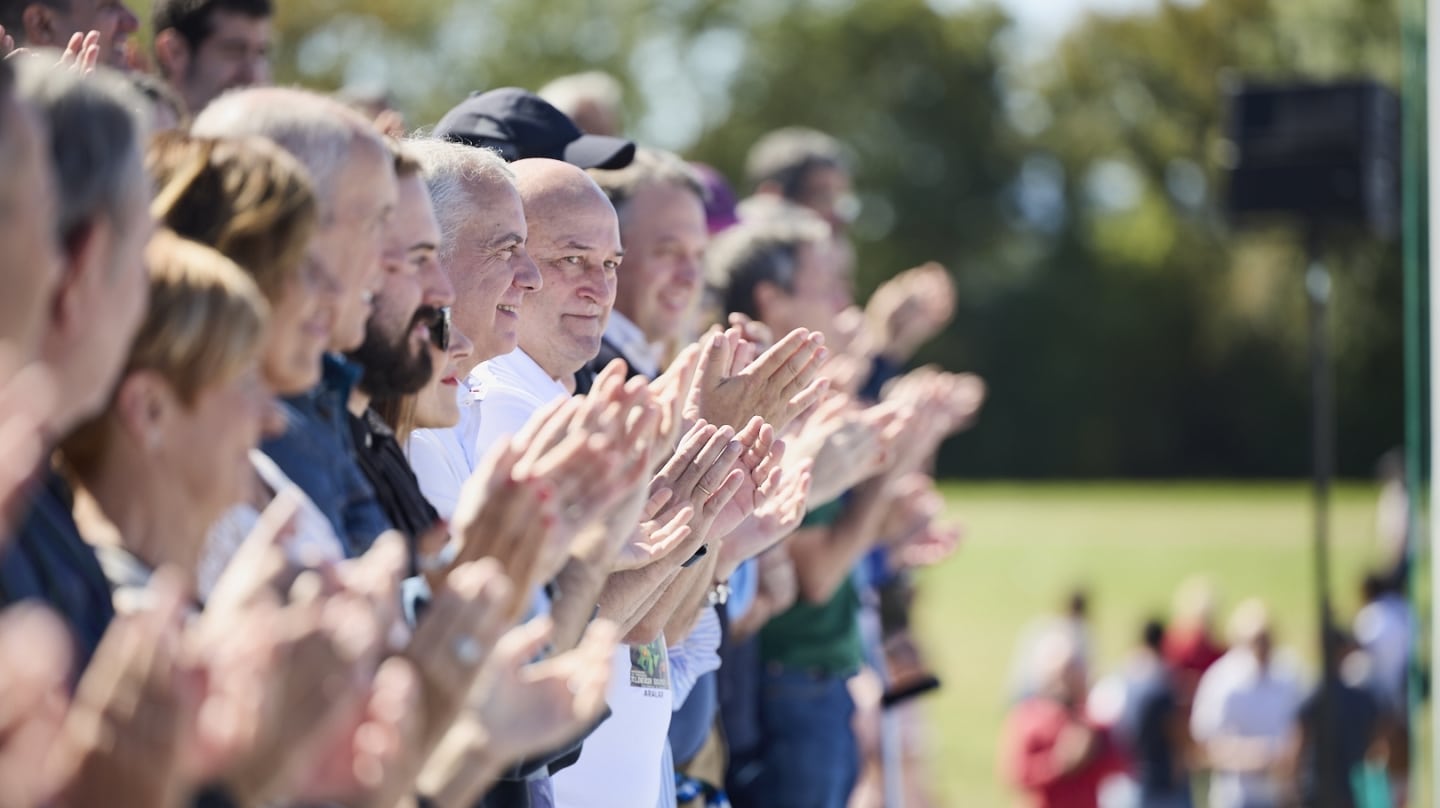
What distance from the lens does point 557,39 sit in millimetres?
43219

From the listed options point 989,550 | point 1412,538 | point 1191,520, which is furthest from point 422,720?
point 1191,520

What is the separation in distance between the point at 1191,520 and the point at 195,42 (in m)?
22.7

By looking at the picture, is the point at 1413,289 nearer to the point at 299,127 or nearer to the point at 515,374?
the point at 515,374

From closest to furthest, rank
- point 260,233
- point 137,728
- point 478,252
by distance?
point 137,728
point 260,233
point 478,252

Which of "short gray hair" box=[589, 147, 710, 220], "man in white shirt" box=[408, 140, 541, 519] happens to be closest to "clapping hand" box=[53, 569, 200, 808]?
"man in white shirt" box=[408, 140, 541, 519]

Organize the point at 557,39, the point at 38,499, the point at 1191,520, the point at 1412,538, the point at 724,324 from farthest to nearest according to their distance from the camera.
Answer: the point at 557,39
the point at 1191,520
the point at 1412,538
the point at 724,324
the point at 38,499

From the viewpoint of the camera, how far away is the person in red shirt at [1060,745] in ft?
29.2

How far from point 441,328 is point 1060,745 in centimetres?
683

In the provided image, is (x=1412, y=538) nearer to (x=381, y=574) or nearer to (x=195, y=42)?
(x=195, y=42)

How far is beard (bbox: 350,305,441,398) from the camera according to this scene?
248 cm

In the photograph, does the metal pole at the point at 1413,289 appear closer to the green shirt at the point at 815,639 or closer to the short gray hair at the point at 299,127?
the green shirt at the point at 815,639

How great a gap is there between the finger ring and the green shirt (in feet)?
9.57

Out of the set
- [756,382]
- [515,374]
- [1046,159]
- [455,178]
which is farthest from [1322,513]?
[1046,159]

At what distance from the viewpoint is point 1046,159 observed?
43.9 meters
